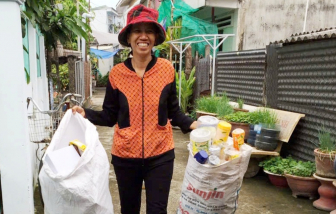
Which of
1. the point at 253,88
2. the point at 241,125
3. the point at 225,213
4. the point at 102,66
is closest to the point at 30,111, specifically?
the point at 225,213

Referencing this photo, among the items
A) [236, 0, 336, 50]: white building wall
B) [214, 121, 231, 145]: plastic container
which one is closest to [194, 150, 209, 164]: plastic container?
[214, 121, 231, 145]: plastic container

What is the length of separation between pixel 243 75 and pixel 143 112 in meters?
4.31

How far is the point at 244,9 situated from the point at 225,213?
25.7ft

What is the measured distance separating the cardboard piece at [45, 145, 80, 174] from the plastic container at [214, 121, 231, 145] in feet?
2.98

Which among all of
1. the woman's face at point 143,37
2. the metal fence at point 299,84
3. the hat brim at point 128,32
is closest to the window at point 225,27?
the metal fence at point 299,84

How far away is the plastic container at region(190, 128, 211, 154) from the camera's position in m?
1.95

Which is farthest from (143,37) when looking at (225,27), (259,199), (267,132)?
(225,27)

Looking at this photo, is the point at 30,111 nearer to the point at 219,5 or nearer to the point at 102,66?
the point at 219,5

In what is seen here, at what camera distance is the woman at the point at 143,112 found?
2.00 m

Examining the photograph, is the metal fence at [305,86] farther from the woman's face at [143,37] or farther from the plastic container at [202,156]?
the woman's face at [143,37]

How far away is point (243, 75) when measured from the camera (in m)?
5.92

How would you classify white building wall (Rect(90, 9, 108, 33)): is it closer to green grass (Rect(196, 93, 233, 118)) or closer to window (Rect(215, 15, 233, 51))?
window (Rect(215, 15, 233, 51))

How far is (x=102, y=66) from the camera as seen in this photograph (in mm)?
26328

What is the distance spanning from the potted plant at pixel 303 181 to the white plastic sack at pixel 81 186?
2695mm
